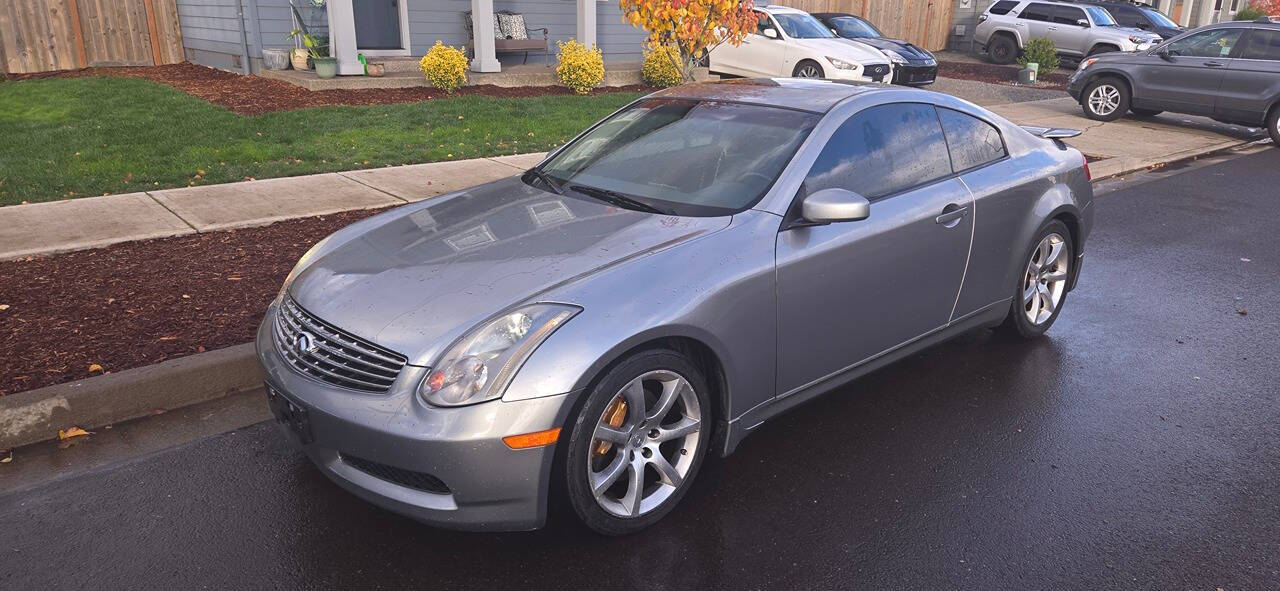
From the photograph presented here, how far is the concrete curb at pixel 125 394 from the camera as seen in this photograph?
13.2ft

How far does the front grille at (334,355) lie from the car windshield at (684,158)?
1.33m

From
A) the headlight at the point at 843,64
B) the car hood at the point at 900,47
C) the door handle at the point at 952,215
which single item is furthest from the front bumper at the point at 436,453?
the car hood at the point at 900,47

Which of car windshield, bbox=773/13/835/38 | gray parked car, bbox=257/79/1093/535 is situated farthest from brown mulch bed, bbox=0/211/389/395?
car windshield, bbox=773/13/835/38

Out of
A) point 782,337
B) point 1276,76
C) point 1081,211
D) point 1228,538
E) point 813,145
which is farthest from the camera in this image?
point 1276,76

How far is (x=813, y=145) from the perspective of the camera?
4.09 metres

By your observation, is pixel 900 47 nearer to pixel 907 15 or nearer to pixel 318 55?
pixel 318 55

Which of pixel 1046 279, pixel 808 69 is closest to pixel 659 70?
pixel 808 69

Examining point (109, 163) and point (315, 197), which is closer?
point (315, 197)

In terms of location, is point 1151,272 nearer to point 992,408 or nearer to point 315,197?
point 992,408

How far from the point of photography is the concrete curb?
4035 millimetres

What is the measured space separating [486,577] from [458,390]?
679mm

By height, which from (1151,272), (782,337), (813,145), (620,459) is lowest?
(1151,272)

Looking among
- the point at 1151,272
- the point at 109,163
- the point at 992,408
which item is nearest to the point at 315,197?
the point at 109,163

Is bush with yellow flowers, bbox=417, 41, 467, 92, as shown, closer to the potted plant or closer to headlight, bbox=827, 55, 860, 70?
the potted plant
